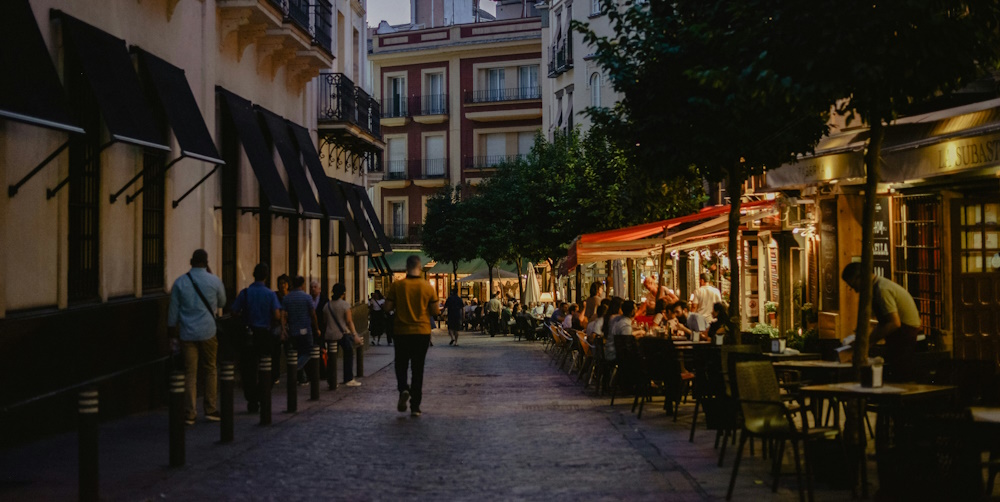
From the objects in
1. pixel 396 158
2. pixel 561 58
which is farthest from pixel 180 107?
pixel 396 158

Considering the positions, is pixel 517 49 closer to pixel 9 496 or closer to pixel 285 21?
pixel 285 21

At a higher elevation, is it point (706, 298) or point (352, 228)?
point (352, 228)

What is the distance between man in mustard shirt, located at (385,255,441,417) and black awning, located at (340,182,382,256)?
1560cm

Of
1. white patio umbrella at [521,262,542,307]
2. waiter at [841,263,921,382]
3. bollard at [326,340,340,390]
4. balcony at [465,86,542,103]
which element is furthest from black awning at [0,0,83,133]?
balcony at [465,86,542,103]

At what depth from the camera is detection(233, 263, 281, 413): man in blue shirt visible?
14.9 m

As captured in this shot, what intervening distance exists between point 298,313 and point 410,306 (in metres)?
3.75

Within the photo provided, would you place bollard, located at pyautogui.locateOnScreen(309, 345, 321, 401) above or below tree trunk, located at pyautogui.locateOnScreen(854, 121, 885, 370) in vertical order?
below

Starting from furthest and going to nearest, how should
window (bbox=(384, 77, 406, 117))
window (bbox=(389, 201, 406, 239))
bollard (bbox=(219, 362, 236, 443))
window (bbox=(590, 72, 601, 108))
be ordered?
window (bbox=(389, 201, 406, 239)) → window (bbox=(384, 77, 406, 117)) → window (bbox=(590, 72, 601, 108)) → bollard (bbox=(219, 362, 236, 443))

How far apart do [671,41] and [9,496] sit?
9.73 m

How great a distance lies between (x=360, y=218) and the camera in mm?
30594

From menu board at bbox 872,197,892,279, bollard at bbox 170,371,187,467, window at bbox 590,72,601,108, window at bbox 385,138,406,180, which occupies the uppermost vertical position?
window at bbox 590,72,601,108

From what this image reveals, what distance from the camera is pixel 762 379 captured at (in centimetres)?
930

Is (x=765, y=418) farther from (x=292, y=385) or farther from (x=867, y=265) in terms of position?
(x=292, y=385)

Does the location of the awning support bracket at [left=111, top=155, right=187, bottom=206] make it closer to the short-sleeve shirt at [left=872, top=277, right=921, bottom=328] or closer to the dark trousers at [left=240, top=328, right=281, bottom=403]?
the dark trousers at [left=240, top=328, right=281, bottom=403]
